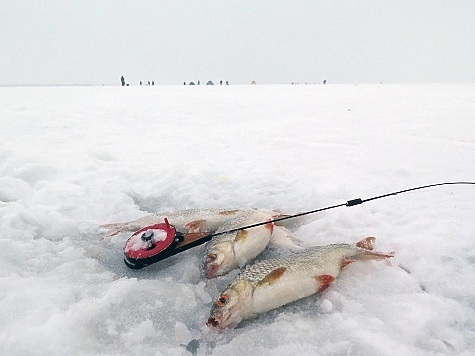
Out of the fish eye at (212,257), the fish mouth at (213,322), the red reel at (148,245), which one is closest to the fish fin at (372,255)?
the fish eye at (212,257)

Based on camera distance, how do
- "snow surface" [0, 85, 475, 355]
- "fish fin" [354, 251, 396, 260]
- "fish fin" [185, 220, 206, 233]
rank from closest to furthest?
"snow surface" [0, 85, 475, 355]
"fish fin" [354, 251, 396, 260]
"fish fin" [185, 220, 206, 233]

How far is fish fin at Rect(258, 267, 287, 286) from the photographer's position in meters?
2.46

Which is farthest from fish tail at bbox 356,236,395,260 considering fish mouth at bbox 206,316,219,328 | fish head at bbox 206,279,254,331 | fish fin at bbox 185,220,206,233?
fish fin at bbox 185,220,206,233

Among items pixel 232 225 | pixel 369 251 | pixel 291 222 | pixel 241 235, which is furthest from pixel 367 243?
pixel 232 225

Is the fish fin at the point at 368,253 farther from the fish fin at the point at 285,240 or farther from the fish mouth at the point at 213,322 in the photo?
the fish mouth at the point at 213,322

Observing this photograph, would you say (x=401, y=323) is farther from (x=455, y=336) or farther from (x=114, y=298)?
(x=114, y=298)

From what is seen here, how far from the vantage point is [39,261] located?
118 inches

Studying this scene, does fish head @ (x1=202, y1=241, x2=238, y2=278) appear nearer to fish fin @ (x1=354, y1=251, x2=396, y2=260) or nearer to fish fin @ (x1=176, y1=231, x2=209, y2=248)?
fish fin @ (x1=176, y1=231, x2=209, y2=248)

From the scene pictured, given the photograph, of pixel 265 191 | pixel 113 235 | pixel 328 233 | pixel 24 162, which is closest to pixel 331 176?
pixel 265 191

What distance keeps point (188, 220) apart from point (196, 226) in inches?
7.2

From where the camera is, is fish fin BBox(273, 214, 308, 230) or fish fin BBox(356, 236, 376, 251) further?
fish fin BBox(273, 214, 308, 230)

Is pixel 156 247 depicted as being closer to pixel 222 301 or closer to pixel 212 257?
pixel 212 257

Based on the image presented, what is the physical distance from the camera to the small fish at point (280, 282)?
2307mm

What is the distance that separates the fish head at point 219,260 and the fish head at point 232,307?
42 centimetres
